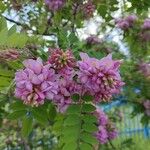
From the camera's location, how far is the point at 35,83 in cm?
179

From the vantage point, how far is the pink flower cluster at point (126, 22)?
4.54 metres

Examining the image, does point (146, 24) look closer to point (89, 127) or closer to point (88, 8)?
point (88, 8)

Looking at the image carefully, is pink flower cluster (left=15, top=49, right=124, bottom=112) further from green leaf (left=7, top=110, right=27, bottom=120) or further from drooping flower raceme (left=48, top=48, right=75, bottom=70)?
green leaf (left=7, top=110, right=27, bottom=120)

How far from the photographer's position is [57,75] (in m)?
1.87

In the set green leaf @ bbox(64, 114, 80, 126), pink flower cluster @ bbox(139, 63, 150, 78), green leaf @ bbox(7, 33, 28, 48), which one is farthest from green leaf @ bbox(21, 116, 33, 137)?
pink flower cluster @ bbox(139, 63, 150, 78)

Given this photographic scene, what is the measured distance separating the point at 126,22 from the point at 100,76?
2.76m


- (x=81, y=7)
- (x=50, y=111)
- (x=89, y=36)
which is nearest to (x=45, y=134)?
(x=89, y=36)

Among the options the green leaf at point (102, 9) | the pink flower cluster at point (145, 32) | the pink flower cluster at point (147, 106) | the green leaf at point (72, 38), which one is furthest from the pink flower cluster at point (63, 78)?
the pink flower cluster at point (145, 32)

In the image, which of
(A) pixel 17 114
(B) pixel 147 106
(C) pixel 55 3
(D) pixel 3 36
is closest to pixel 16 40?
(D) pixel 3 36

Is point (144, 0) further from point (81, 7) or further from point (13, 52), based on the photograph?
point (13, 52)

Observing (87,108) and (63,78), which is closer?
(63,78)

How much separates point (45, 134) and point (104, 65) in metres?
4.28

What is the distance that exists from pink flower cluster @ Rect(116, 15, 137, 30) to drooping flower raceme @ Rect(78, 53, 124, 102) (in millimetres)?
2685

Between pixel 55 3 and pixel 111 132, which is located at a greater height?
pixel 55 3
